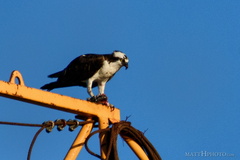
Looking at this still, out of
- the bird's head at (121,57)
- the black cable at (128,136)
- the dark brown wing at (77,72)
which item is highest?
the bird's head at (121,57)

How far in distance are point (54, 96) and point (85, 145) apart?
0.45m

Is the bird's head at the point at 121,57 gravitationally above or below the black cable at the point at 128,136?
above

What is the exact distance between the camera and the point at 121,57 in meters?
9.60

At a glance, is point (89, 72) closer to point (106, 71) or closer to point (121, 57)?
point (106, 71)

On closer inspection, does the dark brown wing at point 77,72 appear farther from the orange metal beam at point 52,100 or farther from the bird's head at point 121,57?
the orange metal beam at point 52,100

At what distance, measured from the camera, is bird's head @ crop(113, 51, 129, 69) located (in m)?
9.55

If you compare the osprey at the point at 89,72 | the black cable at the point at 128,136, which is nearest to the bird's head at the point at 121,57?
the osprey at the point at 89,72

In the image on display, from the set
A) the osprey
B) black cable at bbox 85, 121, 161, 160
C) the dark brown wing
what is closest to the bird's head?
the osprey

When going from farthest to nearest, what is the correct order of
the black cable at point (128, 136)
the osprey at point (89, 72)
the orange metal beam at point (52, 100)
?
1. the osprey at point (89, 72)
2. the black cable at point (128, 136)
3. the orange metal beam at point (52, 100)

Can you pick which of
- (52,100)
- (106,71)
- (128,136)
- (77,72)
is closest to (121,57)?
(106,71)

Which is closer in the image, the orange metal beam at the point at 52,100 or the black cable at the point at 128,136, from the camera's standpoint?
the orange metal beam at the point at 52,100

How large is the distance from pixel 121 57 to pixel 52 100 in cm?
525

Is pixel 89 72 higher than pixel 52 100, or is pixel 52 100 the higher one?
pixel 89 72

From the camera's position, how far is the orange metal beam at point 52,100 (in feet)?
13.4
